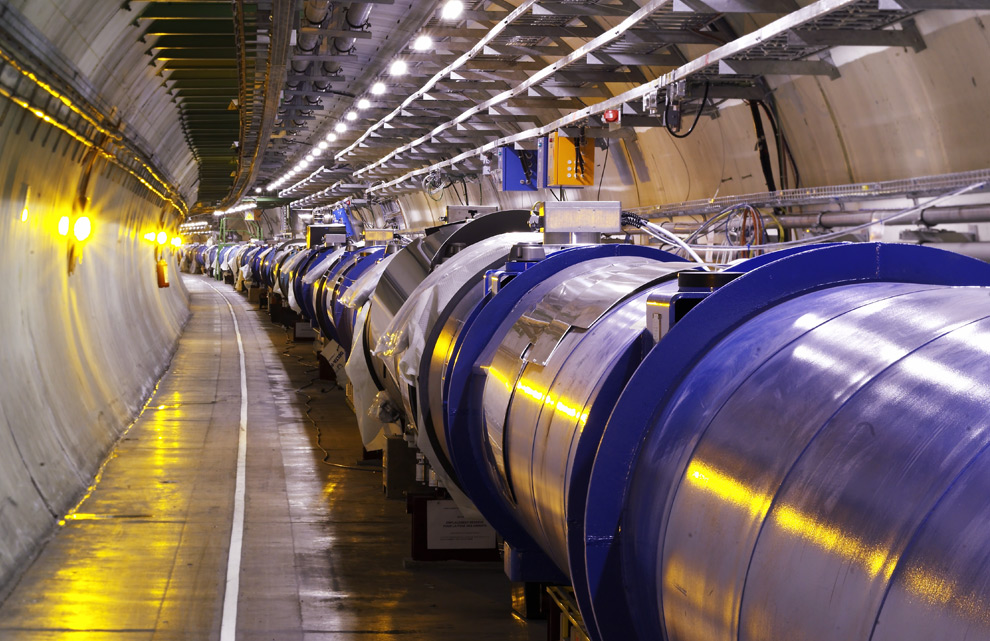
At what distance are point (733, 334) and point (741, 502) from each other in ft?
2.13

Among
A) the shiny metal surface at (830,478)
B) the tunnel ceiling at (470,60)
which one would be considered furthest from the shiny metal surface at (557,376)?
the tunnel ceiling at (470,60)

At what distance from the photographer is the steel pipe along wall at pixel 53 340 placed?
784 centimetres

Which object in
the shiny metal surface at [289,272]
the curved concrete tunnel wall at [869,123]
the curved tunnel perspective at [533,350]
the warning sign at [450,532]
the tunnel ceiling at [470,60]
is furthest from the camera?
the shiny metal surface at [289,272]

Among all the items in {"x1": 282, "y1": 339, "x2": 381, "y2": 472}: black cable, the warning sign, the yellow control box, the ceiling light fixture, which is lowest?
{"x1": 282, "y1": 339, "x2": 381, "y2": 472}: black cable

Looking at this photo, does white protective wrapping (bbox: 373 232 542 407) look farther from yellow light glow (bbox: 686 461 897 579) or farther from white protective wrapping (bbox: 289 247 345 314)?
white protective wrapping (bbox: 289 247 345 314)

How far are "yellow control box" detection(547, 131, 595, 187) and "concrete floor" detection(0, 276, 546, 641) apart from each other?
4449 mm

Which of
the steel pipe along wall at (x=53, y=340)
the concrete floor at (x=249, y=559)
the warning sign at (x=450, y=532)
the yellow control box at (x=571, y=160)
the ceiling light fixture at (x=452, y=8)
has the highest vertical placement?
the ceiling light fixture at (x=452, y=8)

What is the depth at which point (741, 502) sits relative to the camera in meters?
2.12

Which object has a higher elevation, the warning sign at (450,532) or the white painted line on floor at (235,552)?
the warning sign at (450,532)

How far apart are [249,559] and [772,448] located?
6131 millimetres

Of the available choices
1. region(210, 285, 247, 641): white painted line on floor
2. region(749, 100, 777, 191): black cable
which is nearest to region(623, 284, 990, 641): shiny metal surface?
region(210, 285, 247, 641): white painted line on floor

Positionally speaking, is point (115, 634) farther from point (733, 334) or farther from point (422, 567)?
point (733, 334)

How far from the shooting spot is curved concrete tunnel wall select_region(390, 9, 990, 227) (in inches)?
338

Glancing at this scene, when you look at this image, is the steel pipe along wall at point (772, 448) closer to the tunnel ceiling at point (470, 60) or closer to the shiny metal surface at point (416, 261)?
the shiny metal surface at point (416, 261)
